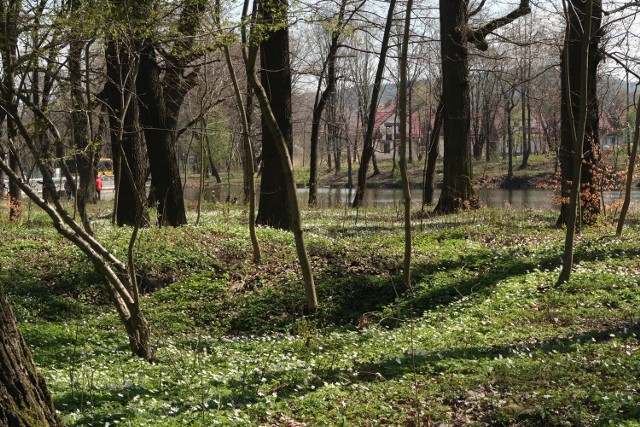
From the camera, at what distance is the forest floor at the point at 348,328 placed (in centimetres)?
579

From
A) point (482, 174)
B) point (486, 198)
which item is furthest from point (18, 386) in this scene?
point (482, 174)

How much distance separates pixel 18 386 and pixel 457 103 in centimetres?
1811

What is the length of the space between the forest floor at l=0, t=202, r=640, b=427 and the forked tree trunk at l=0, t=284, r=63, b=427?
1.20 m

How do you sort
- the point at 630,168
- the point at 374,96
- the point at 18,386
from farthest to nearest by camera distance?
the point at 374,96
the point at 630,168
the point at 18,386

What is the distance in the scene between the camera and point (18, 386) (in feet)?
12.2

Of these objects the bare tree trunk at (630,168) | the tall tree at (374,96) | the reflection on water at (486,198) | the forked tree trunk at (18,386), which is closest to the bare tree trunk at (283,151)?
the forked tree trunk at (18,386)

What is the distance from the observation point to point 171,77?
1898 cm

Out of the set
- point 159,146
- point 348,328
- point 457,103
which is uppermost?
point 457,103

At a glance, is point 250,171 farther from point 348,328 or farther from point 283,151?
point 348,328

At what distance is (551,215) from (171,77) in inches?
482

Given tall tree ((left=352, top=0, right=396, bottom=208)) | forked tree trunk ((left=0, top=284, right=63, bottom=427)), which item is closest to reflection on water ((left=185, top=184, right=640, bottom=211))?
tall tree ((left=352, top=0, right=396, bottom=208))

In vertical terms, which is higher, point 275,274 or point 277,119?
point 277,119

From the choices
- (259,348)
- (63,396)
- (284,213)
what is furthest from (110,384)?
(284,213)

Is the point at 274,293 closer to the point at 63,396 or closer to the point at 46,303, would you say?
the point at 46,303
